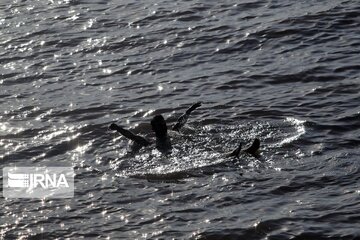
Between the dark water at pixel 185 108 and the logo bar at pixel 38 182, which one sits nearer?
the dark water at pixel 185 108

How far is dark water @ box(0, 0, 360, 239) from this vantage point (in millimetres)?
11414

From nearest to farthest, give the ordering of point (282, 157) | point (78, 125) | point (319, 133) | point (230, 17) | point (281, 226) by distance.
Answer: point (281, 226) → point (282, 157) → point (319, 133) → point (78, 125) → point (230, 17)

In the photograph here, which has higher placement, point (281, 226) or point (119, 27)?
point (119, 27)

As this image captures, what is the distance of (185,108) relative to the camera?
50.5ft

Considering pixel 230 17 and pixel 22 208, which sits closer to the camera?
pixel 22 208

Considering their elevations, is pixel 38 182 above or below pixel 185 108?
above

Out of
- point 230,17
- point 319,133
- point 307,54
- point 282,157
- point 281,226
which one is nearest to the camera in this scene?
point 281,226

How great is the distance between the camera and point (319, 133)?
45.0 feet

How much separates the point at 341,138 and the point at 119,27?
8189mm

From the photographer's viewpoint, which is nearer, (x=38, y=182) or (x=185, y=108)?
(x=38, y=182)

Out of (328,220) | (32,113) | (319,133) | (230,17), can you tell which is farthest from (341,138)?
(230,17)

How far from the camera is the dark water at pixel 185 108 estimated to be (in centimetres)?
1141

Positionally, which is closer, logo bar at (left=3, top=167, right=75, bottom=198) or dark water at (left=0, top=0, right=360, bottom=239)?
dark water at (left=0, top=0, right=360, bottom=239)

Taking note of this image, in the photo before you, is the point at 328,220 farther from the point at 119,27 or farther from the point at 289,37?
the point at 119,27
